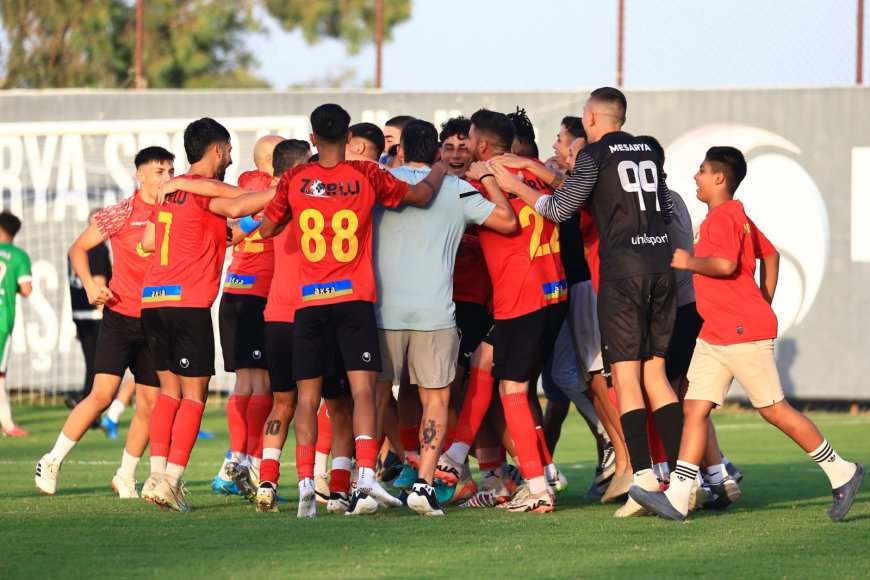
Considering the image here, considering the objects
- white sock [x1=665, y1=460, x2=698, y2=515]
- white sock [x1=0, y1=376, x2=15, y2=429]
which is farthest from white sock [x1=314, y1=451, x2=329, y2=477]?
white sock [x1=0, y1=376, x2=15, y2=429]

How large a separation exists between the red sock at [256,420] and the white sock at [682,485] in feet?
10.3

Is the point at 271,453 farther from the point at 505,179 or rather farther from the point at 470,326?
the point at 505,179

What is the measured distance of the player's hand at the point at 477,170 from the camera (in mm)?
8188

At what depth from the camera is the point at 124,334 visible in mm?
8961

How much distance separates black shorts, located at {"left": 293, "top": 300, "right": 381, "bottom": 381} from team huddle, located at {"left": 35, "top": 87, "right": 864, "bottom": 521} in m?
0.01

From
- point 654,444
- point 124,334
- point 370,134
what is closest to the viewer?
point 654,444

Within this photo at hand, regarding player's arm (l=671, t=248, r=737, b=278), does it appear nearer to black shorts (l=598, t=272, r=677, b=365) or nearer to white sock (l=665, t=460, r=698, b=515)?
black shorts (l=598, t=272, r=677, b=365)

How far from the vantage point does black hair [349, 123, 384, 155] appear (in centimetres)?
869

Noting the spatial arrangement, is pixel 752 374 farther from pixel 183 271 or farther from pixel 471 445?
pixel 183 271

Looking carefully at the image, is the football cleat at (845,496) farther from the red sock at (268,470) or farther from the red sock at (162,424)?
the red sock at (162,424)

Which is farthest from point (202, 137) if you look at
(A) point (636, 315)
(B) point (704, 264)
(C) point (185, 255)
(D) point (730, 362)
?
(D) point (730, 362)

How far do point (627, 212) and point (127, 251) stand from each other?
359 cm

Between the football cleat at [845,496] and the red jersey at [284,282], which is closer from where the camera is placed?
the football cleat at [845,496]

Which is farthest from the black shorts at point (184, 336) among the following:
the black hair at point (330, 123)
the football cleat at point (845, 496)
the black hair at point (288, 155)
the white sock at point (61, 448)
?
the football cleat at point (845, 496)
